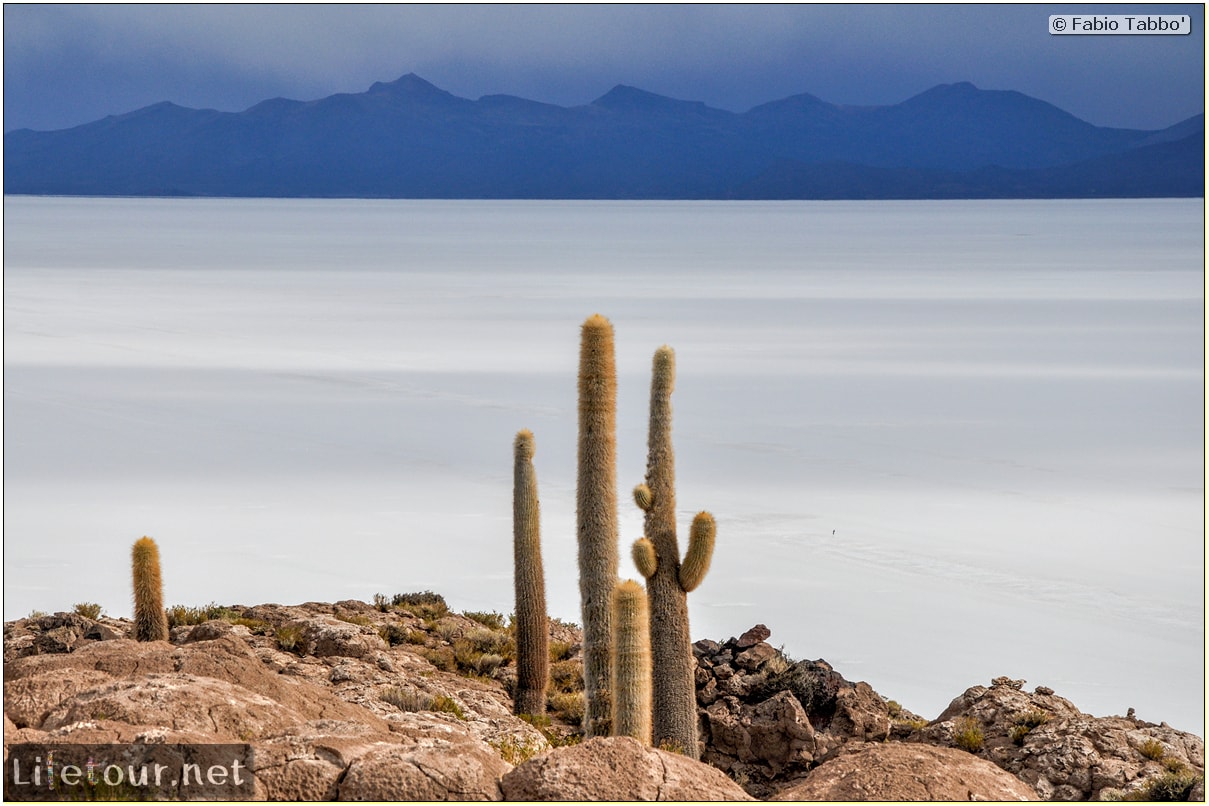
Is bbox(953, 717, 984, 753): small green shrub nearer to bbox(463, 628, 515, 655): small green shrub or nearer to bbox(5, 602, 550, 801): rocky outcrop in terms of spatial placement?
bbox(5, 602, 550, 801): rocky outcrop

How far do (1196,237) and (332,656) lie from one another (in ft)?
281

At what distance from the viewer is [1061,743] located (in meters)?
10.9

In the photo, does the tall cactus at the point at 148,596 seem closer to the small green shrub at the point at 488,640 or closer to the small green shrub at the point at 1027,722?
the small green shrub at the point at 488,640

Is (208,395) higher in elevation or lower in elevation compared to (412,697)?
higher

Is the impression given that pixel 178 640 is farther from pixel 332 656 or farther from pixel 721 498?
pixel 721 498

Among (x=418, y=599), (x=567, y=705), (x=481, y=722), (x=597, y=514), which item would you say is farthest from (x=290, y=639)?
(x=597, y=514)

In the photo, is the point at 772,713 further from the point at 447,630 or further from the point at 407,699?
A: the point at 447,630

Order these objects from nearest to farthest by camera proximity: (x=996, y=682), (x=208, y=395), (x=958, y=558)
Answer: (x=996, y=682) < (x=958, y=558) < (x=208, y=395)

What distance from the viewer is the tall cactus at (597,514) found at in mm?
11102

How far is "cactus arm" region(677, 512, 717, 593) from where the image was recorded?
11.2 m

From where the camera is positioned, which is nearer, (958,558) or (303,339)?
(958,558)

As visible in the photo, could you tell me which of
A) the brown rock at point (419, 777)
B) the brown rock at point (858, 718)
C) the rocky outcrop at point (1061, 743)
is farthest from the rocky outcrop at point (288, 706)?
the rocky outcrop at point (1061, 743)

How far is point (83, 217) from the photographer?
425 ft

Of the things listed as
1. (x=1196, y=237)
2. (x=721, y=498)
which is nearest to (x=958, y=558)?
(x=721, y=498)
